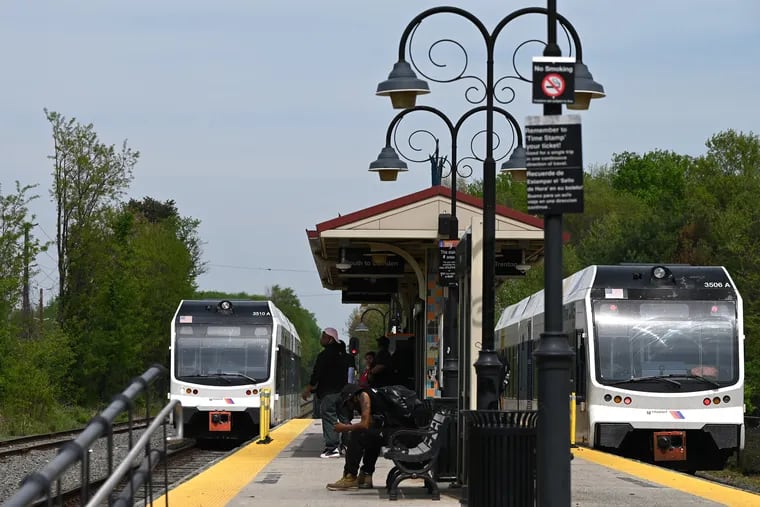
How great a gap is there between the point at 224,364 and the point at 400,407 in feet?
53.7

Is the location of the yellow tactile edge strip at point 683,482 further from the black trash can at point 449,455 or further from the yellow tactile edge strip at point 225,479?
the yellow tactile edge strip at point 225,479

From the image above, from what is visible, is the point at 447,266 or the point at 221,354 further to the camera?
the point at 221,354

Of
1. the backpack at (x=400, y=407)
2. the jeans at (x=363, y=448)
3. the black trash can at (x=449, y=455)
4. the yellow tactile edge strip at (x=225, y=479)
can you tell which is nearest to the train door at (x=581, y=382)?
the yellow tactile edge strip at (x=225, y=479)

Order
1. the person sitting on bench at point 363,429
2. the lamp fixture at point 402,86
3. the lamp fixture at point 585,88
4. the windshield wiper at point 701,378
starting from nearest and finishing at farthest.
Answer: the person sitting on bench at point 363,429
the lamp fixture at point 585,88
the lamp fixture at point 402,86
the windshield wiper at point 701,378

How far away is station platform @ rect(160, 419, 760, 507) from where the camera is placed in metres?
13.4

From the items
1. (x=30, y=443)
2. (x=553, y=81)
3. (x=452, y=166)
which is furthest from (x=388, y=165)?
(x=30, y=443)

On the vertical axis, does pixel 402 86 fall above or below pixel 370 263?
above

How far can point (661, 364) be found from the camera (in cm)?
2303

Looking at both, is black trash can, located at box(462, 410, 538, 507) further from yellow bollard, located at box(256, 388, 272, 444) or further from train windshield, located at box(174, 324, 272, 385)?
train windshield, located at box(174, 324, 272, 385)

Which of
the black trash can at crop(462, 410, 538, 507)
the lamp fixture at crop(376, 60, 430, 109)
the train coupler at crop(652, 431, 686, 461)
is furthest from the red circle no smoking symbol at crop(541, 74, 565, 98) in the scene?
the train coupler at crop(652, 431, 686, 461)

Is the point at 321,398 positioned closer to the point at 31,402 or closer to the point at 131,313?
the point at 31,402

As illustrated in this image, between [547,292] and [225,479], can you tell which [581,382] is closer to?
[225,479]

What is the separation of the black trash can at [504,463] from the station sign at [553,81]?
2594 millimetres

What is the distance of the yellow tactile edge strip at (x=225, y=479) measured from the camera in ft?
44.3
